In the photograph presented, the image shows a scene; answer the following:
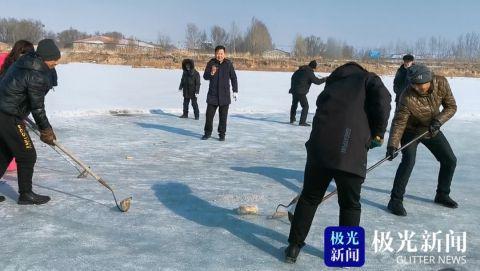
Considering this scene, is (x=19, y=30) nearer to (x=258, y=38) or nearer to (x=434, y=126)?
(x=258, y=38)

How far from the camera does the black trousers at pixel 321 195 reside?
310 centimetres

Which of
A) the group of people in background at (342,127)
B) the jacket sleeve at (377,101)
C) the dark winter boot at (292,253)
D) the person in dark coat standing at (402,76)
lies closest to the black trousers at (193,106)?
the person in dark coat standing at (402,76)

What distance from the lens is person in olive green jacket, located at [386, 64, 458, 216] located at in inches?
173

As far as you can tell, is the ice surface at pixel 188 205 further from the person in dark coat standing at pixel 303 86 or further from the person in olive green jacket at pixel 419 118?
the person in dark coat standing at pixel 303 86

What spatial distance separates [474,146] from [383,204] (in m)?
4.58

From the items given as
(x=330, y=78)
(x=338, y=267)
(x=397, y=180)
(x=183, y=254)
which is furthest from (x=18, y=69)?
(x=397, y=180)

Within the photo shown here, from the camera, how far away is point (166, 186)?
17.7 feet

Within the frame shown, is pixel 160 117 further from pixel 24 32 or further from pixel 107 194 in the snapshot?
pixel 24 32

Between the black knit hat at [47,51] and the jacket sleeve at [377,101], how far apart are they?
9.28ft

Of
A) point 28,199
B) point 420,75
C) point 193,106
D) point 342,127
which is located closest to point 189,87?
point 193,106

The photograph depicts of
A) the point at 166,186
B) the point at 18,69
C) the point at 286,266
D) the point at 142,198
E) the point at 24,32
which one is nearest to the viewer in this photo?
the point at 286,266

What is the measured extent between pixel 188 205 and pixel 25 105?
1.79 meters

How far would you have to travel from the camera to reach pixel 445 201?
16.2 ft

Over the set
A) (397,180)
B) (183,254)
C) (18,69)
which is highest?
(18,69)
